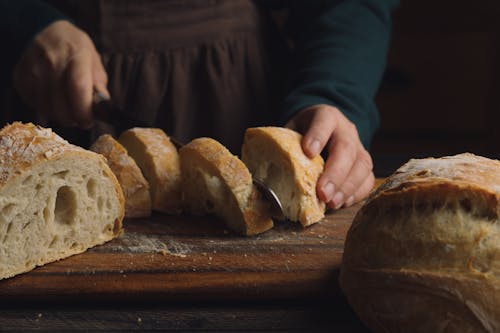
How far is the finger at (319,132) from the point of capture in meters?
1.76

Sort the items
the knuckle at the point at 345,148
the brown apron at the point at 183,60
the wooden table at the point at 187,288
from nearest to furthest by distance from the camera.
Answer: the wooden table at the point at 187,288 < the knuckle at the point at 345,148 < the brown apron at the point at 183,60

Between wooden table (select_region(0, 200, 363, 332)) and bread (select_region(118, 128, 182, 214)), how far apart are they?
0.21 meters

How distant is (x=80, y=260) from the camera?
4.84 ft

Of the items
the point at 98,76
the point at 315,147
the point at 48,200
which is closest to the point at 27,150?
the point at 48,200

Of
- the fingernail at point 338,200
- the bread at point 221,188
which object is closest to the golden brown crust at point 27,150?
the bread at point 221,188

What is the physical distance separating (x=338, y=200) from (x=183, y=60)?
796 millimetres

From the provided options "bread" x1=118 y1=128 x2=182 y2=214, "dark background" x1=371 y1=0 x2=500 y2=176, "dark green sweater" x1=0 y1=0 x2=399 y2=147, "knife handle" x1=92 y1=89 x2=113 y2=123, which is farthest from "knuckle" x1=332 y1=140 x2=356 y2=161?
"dark background" x1=371 y1=0 x2=500 y2=176

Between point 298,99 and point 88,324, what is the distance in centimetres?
109

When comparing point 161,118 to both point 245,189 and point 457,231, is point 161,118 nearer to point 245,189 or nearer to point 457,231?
point 245,189

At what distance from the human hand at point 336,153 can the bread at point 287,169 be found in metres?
0.03

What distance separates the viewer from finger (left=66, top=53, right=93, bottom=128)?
1938 millimetres

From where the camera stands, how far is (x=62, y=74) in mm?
2021

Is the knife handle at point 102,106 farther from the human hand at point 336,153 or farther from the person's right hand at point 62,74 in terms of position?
the human hand at point 336,153

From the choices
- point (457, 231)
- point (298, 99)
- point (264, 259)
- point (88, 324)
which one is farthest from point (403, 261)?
point (298, 99)
